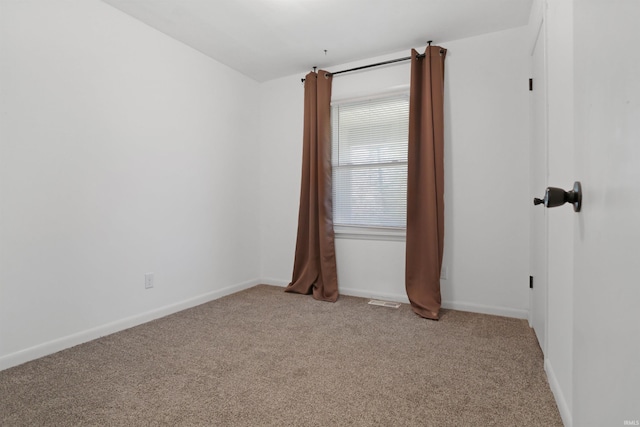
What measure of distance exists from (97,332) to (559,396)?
9.44 ft

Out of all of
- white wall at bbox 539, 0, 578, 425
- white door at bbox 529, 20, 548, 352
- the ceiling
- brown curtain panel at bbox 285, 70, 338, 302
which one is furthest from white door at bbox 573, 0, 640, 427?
brown curtain panel at bbox 285, 70, 338, 302

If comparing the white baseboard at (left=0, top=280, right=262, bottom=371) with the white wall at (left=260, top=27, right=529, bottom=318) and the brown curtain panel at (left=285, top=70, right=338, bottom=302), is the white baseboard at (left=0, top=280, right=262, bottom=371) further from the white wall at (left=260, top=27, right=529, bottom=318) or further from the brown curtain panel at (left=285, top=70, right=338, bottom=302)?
the white wall at (left=260, top=27, right=529, bottom=318)

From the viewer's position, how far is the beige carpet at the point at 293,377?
1502 mm

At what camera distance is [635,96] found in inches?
16.0

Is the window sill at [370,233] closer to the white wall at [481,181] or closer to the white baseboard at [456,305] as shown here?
the white wall at [481,181]

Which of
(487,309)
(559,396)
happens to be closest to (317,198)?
(487,309)

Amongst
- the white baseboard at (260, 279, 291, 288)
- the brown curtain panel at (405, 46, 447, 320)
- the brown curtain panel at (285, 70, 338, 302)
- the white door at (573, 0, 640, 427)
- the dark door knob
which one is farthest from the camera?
the white baseboard at (260, 279, 291, 288)

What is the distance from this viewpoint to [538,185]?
2.42 m

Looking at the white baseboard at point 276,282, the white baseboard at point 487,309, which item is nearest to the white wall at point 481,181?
the white baseboard at point 487,309

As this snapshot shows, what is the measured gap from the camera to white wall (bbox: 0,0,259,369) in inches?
80.0

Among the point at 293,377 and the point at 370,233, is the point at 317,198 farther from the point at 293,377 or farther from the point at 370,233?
the point at 293,377

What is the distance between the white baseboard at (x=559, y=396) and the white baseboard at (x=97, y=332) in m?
2.82

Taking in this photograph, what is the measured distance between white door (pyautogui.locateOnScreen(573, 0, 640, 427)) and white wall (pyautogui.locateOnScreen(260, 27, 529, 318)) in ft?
8.14

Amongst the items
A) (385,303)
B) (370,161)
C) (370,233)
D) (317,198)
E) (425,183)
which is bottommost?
(385,303)
